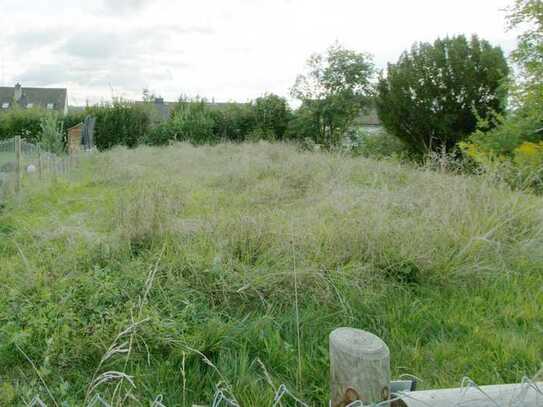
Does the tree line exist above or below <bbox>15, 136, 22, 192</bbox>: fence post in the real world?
above

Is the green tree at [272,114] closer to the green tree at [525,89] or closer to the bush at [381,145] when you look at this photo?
the bush at [381,145]

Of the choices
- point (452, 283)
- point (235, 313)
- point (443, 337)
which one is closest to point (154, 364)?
point (235, 313)

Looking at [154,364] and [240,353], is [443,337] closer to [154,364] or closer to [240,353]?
[240,353]

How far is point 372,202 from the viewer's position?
457cm

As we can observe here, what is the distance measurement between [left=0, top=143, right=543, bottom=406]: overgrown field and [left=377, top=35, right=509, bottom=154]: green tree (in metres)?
7.47

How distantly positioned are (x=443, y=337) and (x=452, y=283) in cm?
77

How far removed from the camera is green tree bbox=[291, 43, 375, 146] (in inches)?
676

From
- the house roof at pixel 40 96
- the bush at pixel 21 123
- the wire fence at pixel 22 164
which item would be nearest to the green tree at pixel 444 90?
the wire fence at pixel 22 164

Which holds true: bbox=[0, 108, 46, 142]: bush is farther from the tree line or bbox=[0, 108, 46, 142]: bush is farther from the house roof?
the house roof

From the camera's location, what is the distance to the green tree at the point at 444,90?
36.7ft

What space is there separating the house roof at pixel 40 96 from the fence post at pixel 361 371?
51575 millimetres

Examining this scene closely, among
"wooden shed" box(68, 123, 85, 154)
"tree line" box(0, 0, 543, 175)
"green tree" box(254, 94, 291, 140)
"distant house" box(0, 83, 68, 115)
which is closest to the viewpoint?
"tree line" box(0, 0, 543, 175)

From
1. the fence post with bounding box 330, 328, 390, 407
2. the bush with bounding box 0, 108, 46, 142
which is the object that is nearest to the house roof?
the bush with bounding box 0, 108, 46, 142

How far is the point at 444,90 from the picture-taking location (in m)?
11.6
